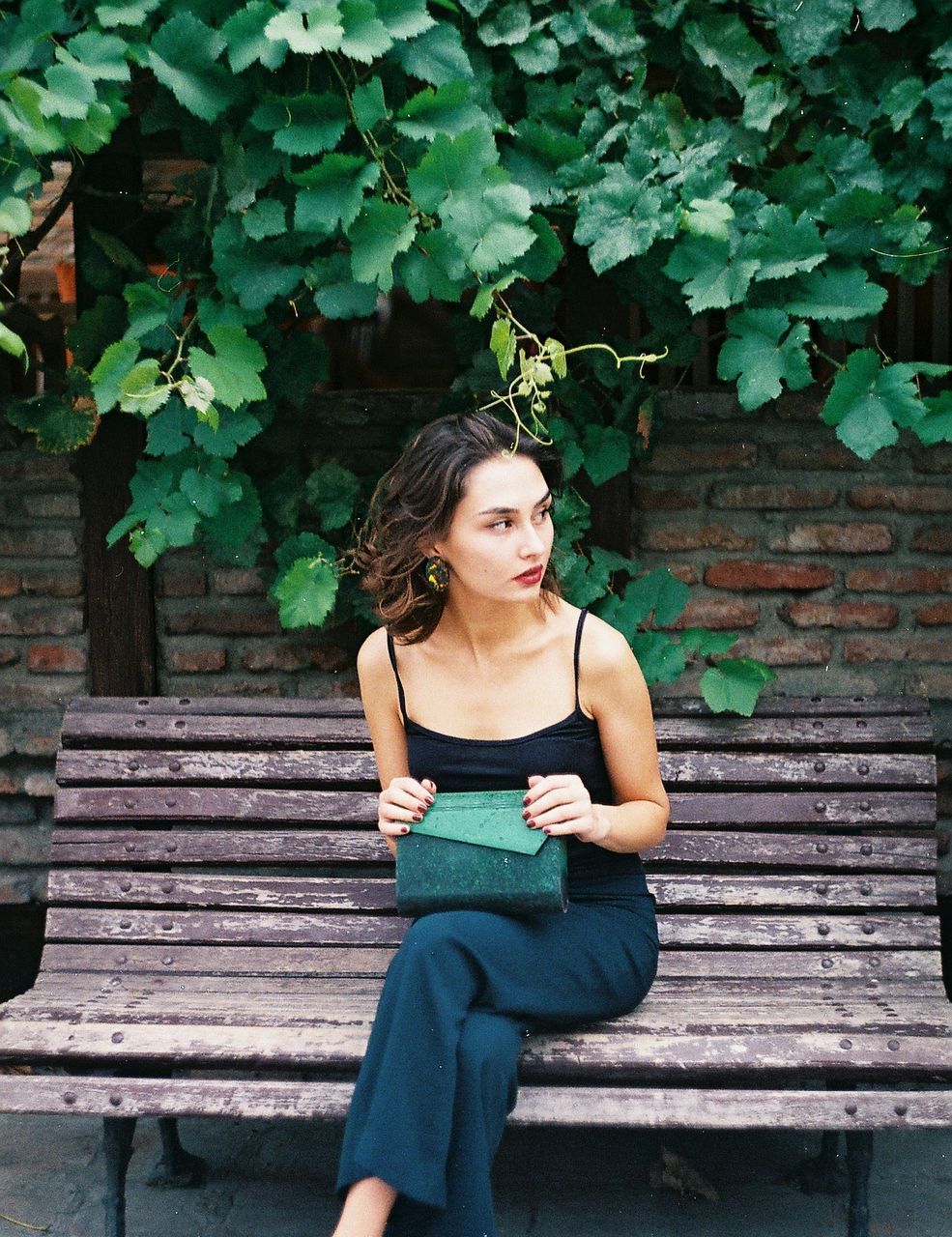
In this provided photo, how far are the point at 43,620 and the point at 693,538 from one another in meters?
1.57

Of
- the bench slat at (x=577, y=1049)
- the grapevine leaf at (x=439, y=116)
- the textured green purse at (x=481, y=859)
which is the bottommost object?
the bench slat at (x=577, y=1049)

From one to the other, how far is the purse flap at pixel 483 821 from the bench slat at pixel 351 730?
70 cm

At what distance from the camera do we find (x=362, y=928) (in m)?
2.65

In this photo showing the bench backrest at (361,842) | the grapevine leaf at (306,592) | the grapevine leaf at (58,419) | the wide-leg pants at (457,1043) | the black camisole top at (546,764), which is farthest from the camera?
the grapevine leaf at (58,419)

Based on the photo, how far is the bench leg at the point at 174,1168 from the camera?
2.69 metres

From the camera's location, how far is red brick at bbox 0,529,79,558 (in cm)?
320

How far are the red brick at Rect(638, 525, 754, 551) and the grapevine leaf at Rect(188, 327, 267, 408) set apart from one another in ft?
3.31

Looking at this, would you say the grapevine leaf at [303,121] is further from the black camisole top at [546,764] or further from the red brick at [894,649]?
the red brick at [894,649]

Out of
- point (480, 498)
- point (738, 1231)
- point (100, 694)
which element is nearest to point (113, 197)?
point (100, 694)

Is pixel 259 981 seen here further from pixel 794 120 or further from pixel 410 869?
pixel 794 120

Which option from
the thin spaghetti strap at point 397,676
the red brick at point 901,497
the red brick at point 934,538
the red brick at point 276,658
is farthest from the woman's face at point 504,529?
the red brick at point 934,538

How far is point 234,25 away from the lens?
243 cm

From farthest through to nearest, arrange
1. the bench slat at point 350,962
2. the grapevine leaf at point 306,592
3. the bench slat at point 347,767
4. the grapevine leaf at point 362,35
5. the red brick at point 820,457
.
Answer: the red brick at point 820,457, the grapevine leaf at point 306,592, the bench slat at point 347,767, the bench slat at point 350,962, the grapevine leaf at point 362,35

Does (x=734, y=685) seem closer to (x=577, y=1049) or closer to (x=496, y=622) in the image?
(x=496, y=622)
